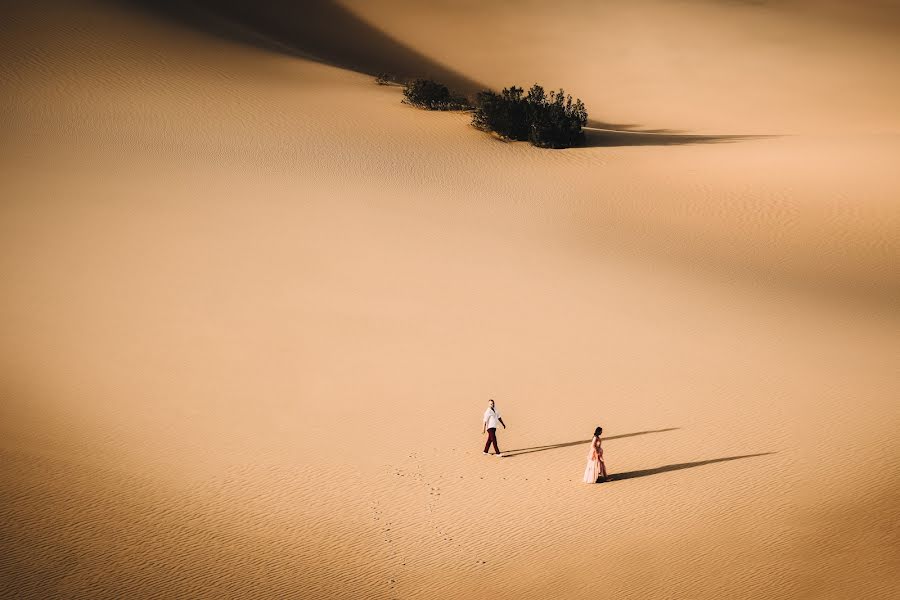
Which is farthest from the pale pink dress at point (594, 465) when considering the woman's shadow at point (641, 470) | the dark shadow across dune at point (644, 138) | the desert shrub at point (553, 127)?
the dark shadow across dune at point (644, 138)

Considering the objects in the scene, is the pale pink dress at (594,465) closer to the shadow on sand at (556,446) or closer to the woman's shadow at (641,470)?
the woman's shadow at (641,470)

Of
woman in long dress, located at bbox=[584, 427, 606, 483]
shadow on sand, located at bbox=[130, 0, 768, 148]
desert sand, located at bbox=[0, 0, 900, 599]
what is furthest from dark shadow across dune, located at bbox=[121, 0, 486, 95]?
woman in long dress, located at bbox=[584, 427, 606, 483]

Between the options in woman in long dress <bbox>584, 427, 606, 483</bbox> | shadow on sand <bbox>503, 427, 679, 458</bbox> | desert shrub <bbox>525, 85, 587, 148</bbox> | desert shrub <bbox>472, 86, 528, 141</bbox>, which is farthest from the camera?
desert shrub <bbox>472, 86, 528, 141</bbox>

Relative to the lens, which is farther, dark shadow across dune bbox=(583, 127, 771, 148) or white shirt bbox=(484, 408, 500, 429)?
dark shadow across dune bbox=(583, 127, 771, 148)

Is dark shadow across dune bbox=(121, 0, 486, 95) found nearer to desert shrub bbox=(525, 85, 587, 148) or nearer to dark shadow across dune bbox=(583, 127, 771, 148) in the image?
dark shadow across dune bbox=(583, 127, 771, 148)

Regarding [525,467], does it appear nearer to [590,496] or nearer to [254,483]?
[590,496]

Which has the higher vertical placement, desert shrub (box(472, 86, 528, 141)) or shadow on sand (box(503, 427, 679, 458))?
desert shrub (box(472, 86, 528, 141))

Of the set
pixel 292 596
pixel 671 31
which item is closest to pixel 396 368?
pixel 292 596

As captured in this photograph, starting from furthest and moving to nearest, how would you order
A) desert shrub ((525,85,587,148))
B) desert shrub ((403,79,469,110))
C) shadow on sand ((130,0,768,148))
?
shadow on sand ((130,0,768,148)), desert shrub ((403,79,469,110)), desert shrub ((525,85,587,148))

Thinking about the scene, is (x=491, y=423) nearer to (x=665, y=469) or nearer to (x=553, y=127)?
(x=665, y=469)
